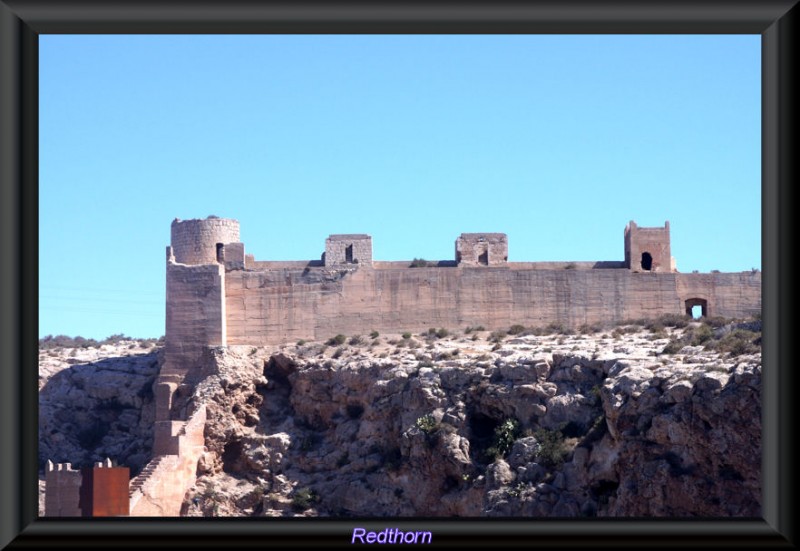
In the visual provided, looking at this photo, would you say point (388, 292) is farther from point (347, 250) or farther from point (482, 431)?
point (482, 431)

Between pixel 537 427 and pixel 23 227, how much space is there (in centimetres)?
2677

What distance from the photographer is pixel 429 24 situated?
5.29 m

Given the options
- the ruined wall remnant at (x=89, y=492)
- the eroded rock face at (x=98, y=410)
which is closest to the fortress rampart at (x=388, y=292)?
the eroded rock face at (x=98, y=410)

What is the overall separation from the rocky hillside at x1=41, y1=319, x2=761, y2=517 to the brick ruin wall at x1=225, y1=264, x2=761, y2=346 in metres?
0.53

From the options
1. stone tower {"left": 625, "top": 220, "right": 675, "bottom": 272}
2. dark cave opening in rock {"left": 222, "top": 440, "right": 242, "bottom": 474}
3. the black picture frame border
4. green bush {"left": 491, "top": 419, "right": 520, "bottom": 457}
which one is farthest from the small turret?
the black picture frame border

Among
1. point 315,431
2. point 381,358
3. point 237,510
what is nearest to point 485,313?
point 381,358

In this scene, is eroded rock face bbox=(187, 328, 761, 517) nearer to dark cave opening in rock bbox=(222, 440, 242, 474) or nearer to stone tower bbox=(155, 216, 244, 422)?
dark cave opening in rock bbox=(222, 440, 242, 474)

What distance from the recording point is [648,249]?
38.2 metres

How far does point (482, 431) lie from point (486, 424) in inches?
10.4

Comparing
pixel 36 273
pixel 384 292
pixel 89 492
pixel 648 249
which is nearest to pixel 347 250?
pixel 384 292
